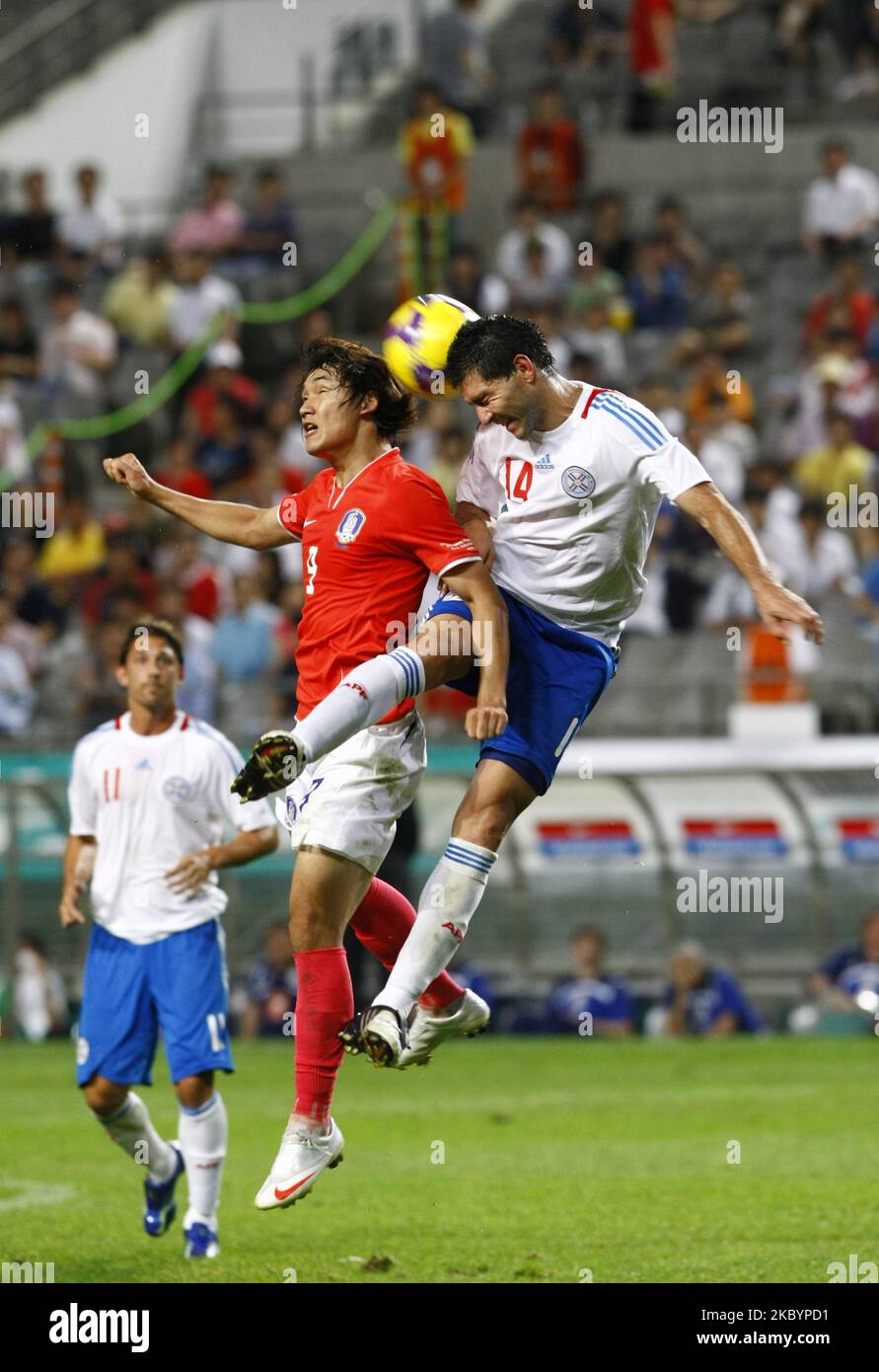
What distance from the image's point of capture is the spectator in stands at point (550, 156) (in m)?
22.8

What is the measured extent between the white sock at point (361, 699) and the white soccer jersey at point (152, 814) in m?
2.28

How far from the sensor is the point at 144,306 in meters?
22.1

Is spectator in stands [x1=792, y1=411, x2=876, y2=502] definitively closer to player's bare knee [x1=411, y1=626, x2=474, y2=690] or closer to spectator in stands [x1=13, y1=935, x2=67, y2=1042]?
spectator in stands [x1=13, y1=935, x2=67, y2=1042]

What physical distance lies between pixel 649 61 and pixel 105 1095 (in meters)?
16.6

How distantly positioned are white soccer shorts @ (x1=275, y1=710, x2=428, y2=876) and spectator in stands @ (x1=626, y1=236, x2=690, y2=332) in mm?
13651

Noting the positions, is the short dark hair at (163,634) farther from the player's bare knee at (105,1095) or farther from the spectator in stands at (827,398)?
the spectator in stands at (827,398)

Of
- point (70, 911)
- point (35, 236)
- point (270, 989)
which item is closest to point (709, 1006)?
point (270, 989)

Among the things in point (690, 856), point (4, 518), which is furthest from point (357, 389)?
point (4, 518)

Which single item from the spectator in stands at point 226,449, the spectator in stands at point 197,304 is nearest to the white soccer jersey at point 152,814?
the spectator in stands at point 226,449

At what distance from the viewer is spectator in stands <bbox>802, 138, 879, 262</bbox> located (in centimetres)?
2131

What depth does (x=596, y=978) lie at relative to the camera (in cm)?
1711

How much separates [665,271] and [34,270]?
20.7ft

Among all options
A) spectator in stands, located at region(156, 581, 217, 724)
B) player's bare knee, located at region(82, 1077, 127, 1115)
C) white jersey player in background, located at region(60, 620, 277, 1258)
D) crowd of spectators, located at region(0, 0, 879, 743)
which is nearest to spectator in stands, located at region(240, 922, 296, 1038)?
crowd of spectators, located at region(0, 0, 879, 743)
